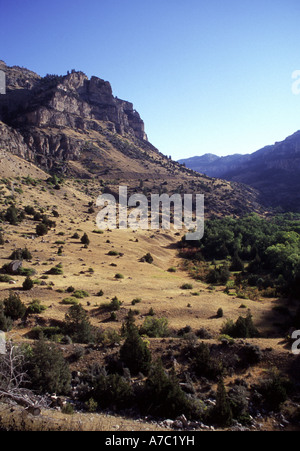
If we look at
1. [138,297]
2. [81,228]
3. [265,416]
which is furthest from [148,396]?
[81,228]

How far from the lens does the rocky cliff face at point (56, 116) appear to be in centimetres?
8319

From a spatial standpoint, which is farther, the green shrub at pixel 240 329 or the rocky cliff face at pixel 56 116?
the rocky cliff face at pixel 56 116

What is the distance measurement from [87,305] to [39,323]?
4.34 meters

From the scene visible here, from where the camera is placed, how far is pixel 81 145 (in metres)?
101

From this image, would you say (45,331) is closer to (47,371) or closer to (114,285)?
(47,371)

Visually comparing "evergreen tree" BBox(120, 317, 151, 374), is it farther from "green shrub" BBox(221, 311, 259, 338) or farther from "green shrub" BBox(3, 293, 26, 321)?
"green shrub" BBox(3, 293, 26, 321)

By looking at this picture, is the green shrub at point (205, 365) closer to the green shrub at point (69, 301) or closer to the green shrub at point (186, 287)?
the green shrub at point (69, 301)

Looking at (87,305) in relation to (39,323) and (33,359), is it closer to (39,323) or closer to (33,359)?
(39,323)

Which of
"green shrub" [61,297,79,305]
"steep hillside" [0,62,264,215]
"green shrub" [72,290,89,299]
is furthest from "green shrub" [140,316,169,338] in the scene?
"steep hillside" [0,62,264,215]

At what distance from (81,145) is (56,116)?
15.4 metres

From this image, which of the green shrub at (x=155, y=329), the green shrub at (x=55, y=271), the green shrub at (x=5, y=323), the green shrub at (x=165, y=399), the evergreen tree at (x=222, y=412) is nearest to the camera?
the evergreen tree at (x=222, y=412)

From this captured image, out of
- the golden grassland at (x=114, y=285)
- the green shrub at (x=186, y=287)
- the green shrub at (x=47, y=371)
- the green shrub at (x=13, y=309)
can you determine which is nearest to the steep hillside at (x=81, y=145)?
the golden grassland at (x=114, y=285)

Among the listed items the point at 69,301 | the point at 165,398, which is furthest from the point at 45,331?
the point at 165,398

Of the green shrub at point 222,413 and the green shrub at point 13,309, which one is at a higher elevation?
the green shrub at point 13,309
